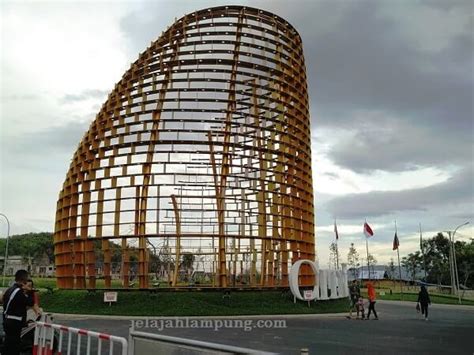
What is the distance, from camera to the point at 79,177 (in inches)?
1244

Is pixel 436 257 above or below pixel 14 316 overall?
above

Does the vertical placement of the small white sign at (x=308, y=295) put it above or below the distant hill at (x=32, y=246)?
below

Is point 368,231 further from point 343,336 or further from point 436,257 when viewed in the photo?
point 436,257

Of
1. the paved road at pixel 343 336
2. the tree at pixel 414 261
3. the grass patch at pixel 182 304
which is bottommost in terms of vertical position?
the paved road at pixel 343 336

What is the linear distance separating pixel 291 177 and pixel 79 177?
41.9 ft

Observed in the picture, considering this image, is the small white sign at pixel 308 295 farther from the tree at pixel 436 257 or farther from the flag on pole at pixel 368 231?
the tree at pixel 436 257

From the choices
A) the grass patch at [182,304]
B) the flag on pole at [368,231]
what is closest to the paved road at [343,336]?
the grass patch at [182,304]

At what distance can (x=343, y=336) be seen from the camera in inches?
671

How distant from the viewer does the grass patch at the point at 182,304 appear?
24.8 metres

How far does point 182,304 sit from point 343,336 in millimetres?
10229

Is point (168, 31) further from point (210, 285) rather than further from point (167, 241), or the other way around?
point (210, 285)

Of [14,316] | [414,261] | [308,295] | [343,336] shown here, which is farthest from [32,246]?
[14,316]

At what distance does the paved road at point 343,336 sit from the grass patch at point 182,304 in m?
2.20

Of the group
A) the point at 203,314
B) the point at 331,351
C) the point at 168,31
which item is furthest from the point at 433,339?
the point at 168,31
